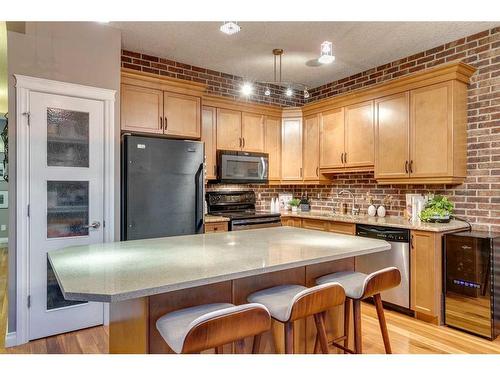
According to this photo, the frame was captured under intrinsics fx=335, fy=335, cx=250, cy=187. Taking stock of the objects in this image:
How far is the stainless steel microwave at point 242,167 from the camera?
161 inches

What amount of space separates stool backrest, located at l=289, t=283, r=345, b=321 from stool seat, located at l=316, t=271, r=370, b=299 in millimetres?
253

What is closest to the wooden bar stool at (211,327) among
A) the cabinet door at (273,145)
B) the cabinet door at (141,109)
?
the cabinet door at (141,109)

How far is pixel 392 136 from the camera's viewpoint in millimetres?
3609

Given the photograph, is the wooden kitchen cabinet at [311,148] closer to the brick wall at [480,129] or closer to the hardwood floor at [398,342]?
the brick wall at [480,129]

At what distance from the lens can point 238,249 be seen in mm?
2012

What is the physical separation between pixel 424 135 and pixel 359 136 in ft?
2.56

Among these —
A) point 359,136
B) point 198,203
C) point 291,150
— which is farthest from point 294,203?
point 198,203

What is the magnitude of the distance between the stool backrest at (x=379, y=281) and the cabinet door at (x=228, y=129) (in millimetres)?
2691

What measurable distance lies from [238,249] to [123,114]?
2074 mm

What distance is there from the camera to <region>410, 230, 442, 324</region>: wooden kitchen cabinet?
2.94 metres

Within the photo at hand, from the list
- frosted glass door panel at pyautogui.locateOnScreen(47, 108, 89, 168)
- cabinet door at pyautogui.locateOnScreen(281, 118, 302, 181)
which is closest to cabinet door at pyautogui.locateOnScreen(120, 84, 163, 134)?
frosted glass door panel at pyautogui.locateOnScreen(47, 108, 89, 168)

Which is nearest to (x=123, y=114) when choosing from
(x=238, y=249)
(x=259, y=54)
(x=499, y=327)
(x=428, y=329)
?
(x=259, y=54)

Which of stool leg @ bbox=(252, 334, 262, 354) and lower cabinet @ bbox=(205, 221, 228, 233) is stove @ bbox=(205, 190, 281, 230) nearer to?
lower cabinet @ bbox=(205, 221, 228, 233)

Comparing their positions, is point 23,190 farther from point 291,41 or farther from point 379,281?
point 291,41
